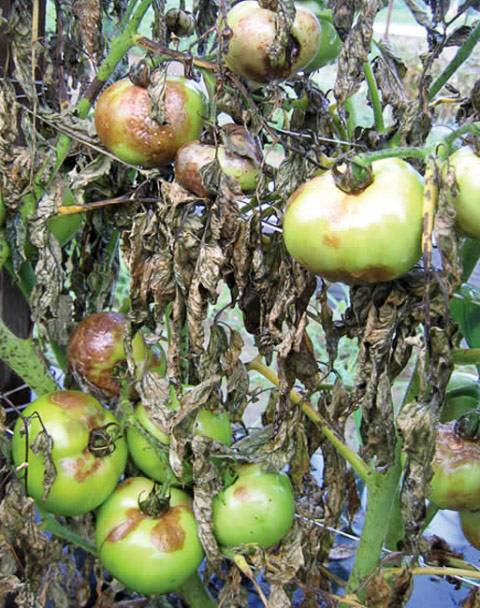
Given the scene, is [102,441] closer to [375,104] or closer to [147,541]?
[147,541]

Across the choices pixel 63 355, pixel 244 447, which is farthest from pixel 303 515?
pixel 63 355

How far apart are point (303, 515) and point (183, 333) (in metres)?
0.31

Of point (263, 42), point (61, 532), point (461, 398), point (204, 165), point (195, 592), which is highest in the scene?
point (263, 42)

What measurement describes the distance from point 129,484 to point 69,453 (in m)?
0.09

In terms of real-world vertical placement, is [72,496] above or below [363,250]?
below

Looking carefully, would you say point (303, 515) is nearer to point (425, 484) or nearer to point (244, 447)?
point (244, 447)

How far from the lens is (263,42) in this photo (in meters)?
0.63

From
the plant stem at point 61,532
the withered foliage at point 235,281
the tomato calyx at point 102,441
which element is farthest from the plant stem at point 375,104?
the plant stem at point 61,532

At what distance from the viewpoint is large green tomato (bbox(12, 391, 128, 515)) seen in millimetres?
804

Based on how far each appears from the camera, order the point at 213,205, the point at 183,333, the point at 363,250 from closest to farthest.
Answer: the point at 363,250
the point at 213,205
the point at 183,333

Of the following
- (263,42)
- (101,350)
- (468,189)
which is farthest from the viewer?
(101,350)

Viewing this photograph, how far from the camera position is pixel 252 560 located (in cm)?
80

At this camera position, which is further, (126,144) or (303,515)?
(303,515)

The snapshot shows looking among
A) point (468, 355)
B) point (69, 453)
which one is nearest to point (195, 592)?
point (69, 453)
